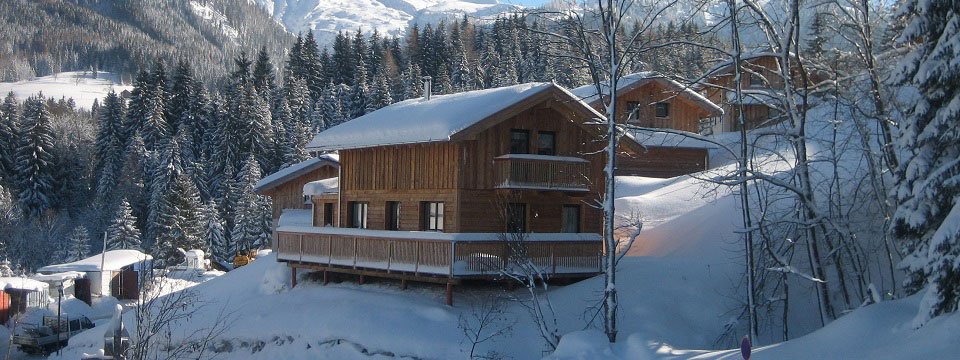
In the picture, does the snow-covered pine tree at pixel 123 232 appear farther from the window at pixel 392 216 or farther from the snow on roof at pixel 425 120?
the window at pixel 392 216

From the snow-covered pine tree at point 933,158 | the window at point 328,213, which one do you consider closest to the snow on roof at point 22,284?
the window at point 328,213

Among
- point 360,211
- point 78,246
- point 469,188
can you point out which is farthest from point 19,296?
point 469,188

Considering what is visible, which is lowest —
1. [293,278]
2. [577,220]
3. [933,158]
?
[293,278]

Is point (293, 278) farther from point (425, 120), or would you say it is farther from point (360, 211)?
point (425, 120)

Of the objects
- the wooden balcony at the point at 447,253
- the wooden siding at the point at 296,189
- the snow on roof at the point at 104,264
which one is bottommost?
the snow on roof at the point at 104,264

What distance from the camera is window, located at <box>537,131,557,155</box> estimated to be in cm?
2808

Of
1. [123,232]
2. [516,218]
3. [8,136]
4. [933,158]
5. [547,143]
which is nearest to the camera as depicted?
[933,158]

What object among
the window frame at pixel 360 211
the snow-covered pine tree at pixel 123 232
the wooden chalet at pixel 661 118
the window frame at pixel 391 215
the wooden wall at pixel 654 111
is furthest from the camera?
the snow-covered pine tree at pixel 123 232

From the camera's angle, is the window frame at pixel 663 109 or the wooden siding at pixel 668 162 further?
the window frame at pixel 663 109

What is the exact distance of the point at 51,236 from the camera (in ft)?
246

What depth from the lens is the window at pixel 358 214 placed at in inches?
1200

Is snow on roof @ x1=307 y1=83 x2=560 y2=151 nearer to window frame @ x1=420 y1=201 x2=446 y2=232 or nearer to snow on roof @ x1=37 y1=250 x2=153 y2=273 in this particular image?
window frame @ x1=420 y1=201 x2=446 y2=232

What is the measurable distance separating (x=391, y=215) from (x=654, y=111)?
66.5 ft

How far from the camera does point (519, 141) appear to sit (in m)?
27.8
